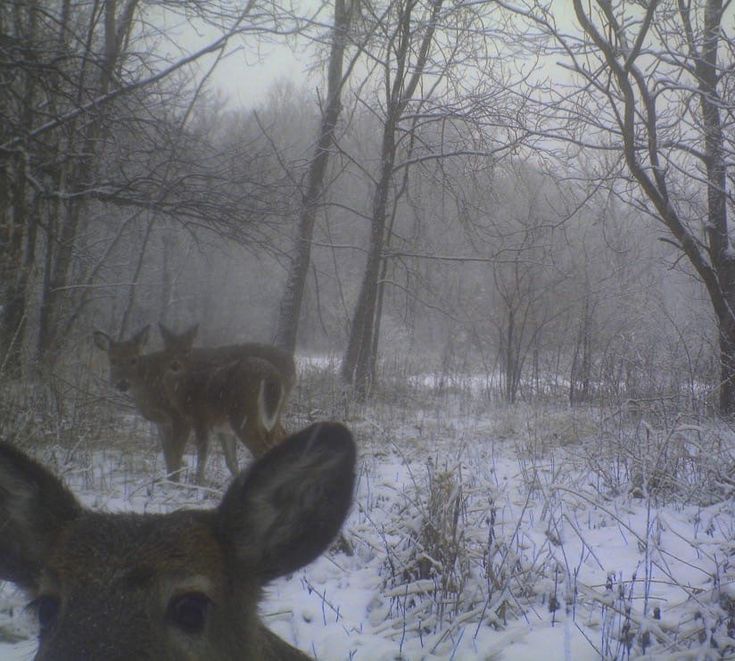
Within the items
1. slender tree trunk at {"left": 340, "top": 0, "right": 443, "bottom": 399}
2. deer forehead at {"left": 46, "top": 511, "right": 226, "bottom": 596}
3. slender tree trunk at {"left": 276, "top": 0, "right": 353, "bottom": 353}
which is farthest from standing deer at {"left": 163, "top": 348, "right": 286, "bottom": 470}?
deer forehead at {"left": 46, "top": 511, "right": 226, "bottom": 596}

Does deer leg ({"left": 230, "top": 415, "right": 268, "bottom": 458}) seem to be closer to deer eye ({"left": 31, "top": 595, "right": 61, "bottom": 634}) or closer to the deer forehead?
the deer forehead

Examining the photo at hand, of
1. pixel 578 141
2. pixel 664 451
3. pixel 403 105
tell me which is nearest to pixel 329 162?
pixel 403 105

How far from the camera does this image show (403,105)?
1251 cm

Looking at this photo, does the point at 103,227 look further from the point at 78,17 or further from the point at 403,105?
the point at 403,105

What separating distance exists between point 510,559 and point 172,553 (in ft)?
8.84

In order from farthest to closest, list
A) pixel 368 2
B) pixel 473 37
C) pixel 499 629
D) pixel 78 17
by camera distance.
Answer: pixel 473 37 < pixel 368 2 < pixel 78 17 < pixel 499 629

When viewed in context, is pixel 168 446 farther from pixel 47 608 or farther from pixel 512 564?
pixel 47 608

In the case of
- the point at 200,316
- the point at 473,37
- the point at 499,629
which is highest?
the point at 473,37

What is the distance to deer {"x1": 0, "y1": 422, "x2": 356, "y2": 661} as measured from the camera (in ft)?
6.07

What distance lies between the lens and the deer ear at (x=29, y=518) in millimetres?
2236

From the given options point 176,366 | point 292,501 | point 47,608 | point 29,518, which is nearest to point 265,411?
point 176,366

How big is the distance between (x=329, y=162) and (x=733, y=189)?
766cm

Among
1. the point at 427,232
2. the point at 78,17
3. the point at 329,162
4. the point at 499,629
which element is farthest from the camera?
the point at 427,232

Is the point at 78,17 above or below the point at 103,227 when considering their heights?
above
